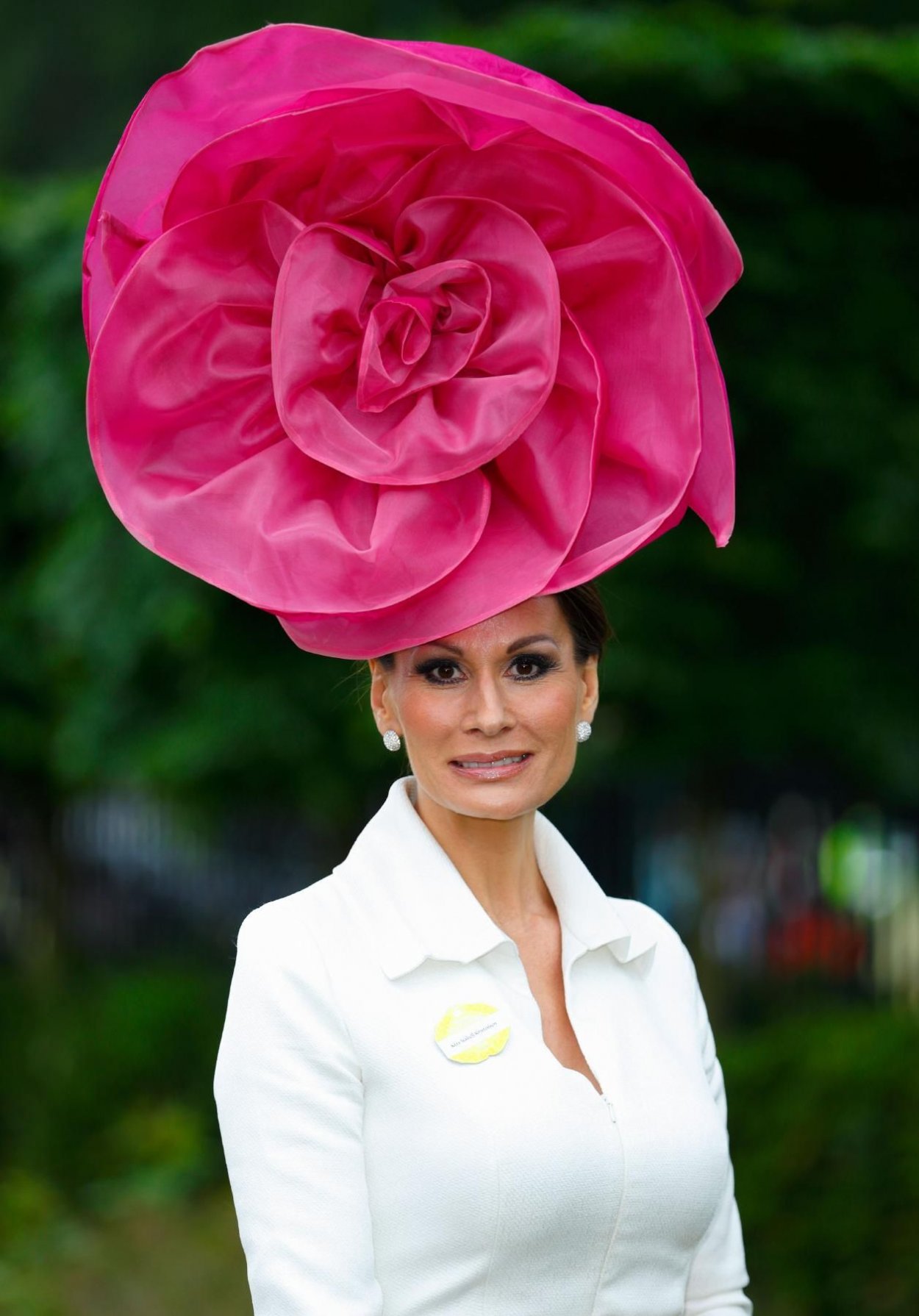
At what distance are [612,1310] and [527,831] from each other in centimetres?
66

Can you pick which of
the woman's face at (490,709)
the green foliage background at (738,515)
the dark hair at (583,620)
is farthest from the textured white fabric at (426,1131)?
the green foliage background at (738,515)

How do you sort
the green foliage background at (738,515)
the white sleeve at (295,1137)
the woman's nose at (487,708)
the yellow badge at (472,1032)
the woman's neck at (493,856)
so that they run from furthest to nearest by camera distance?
the green foliage background at (738,515)
the woman's neck at (493,856)
the woman's nose at (487,708)
the yellow badge at (472,1032)
the white sleeve at (295,1137)

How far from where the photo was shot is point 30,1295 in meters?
6.43

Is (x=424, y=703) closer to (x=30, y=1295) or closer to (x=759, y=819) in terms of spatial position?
(x=30, y=1295)

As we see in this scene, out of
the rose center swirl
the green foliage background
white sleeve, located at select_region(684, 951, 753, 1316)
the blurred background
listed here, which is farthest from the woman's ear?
the green foliage background

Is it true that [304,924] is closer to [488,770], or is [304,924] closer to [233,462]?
[488,770]

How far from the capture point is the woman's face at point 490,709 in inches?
96.5

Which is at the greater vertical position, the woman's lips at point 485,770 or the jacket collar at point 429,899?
the woman's lips at point 485,770

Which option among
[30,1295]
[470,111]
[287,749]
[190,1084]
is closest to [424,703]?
[470,111]

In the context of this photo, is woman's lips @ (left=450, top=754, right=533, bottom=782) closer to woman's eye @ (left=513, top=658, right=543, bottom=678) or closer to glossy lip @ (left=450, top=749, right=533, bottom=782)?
glossy lip @ (left=450, top=749, right=533, bottom=782)

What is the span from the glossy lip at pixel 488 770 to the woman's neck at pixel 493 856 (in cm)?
9

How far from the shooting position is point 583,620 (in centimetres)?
258

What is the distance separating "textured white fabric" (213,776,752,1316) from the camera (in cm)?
221

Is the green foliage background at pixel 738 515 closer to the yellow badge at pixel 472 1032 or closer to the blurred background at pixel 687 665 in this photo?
the blurred background at pixel 687 665
